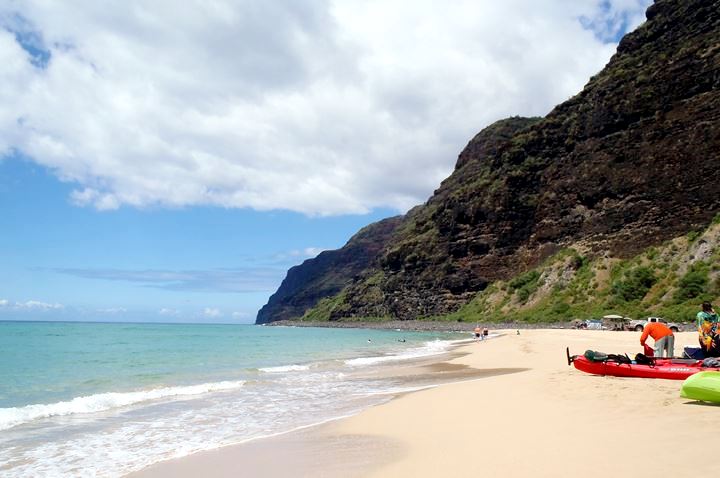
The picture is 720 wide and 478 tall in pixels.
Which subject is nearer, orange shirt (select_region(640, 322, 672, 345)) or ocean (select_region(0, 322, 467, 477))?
ocean (select_region(0, 322, 467, 477))

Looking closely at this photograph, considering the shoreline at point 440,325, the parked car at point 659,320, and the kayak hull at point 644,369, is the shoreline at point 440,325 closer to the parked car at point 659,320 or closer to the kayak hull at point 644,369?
the parked car at point 659,320

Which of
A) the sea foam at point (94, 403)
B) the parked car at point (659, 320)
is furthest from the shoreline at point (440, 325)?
the sea foam at point (94, 403)

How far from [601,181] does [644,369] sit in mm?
68351

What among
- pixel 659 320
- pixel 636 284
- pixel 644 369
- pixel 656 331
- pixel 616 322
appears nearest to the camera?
pixel 644 369

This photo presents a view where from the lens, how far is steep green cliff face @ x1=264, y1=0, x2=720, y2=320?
203 ft

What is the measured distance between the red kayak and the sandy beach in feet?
1.75

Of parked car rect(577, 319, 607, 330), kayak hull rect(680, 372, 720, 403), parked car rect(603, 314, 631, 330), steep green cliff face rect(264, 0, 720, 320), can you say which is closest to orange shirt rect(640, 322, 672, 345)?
kayak hull rect(680, 372, 720, 403)

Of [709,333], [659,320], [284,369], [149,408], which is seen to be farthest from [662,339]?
[659,320]

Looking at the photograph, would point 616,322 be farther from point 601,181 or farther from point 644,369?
point 644,369

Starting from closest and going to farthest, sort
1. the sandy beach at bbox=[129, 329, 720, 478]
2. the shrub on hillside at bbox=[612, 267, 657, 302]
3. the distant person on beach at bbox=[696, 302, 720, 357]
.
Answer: the sandy beach at bbox=[129, 329, 720, 478] < the distant person on beach at bbox=[696, 302, 720, 357] < the shrub on hillside at bbox=[612, 267, 657, 302]

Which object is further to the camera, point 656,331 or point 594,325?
point 594,325

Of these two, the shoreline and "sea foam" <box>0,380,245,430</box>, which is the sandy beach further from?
the shoreline

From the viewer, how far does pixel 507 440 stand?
750cm

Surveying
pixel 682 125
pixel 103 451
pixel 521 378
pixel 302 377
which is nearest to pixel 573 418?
pixel 521 378
